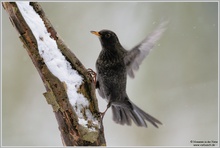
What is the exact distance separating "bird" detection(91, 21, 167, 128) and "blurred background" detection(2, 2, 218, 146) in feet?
3.66

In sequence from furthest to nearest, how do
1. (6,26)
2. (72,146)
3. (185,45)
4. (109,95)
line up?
(185,45) < (6,26) < (109,95) < (72,146)

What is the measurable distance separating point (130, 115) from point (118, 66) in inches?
32.9

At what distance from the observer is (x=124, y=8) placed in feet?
20.0

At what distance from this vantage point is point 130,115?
173 inches

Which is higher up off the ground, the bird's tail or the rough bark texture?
the rough bark texture

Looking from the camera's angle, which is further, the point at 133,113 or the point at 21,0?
the point at 133,113

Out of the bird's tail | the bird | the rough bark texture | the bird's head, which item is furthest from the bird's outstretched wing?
the rough bark texture

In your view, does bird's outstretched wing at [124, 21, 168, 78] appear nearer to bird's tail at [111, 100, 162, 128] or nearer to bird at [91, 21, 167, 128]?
bird at [91, 21, 167, 128]

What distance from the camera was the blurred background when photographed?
541 centimetres

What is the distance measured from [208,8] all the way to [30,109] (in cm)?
394

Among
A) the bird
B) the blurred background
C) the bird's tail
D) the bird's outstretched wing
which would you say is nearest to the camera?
the bird

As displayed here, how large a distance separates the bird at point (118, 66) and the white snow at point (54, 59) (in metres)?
1.21

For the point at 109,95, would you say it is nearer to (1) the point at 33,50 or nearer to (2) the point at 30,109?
(1) the point at 33,50

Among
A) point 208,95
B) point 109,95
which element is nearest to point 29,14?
point 109,95
